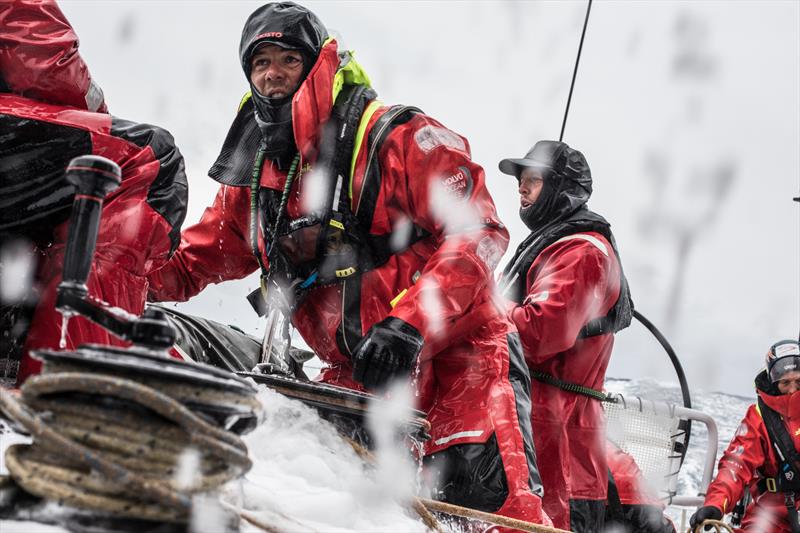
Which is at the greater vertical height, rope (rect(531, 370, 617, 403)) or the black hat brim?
the black hat brim

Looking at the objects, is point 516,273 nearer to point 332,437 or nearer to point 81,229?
point 332,437

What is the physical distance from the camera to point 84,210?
1.35 meters

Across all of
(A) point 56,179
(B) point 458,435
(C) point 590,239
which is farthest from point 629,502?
(A) point 56,179

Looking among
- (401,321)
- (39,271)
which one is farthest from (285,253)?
(39,271)

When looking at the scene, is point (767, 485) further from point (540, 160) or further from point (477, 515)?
point (477, 515)

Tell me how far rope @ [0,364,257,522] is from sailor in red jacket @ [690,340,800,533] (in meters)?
5.96

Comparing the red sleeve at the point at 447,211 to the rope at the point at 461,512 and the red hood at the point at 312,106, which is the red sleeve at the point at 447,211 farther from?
the rope at the point at 461,512

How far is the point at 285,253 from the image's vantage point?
9.46ft

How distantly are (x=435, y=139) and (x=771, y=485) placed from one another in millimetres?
5231

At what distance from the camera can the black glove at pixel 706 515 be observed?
6146 mm

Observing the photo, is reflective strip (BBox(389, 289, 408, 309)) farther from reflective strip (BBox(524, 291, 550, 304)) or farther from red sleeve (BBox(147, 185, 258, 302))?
reflective strip (BBox(524, 291, 550, 304))

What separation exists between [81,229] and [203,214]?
85.9 inches

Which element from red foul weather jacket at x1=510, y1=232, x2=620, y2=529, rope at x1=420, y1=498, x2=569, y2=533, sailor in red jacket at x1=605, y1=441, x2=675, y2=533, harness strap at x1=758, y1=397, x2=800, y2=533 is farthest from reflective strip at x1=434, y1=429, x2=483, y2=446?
harness strap at x1=758, y1=397, x2=800, y2=533

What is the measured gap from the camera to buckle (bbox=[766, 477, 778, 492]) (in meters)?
6.68
